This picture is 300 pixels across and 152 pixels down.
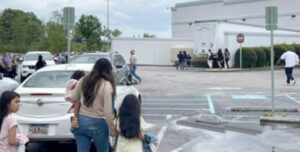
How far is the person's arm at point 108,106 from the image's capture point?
6.87 metres

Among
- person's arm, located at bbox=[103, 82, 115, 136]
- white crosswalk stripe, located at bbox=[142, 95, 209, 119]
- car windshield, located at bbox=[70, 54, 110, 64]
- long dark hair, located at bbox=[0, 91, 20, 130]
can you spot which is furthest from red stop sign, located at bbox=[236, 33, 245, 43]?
long dark hair, located at bbox=[0, 91, 20, 130]

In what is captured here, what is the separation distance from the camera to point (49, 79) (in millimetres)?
10570

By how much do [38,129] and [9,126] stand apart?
330 centimetres

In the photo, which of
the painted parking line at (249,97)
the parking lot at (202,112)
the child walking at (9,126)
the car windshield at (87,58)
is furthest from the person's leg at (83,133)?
the car windshield at (87,58)

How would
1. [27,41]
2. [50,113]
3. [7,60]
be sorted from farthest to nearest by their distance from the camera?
[27,41] < [7,60] < [50,113]

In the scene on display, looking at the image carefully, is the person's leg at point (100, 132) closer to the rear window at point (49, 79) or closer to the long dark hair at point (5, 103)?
the long dark hair at point (5, 103)

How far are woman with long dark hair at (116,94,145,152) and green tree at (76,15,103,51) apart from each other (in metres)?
73.5

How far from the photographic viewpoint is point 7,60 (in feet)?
87.9

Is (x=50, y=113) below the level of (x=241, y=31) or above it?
below

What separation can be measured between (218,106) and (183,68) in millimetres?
30890

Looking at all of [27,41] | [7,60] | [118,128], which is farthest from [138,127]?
[27,41]

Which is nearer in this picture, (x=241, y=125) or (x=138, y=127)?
(x=138, y=127)

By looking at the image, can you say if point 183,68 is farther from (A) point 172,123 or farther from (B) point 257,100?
(A) point 172,123

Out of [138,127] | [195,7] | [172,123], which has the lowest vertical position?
[172,123]
